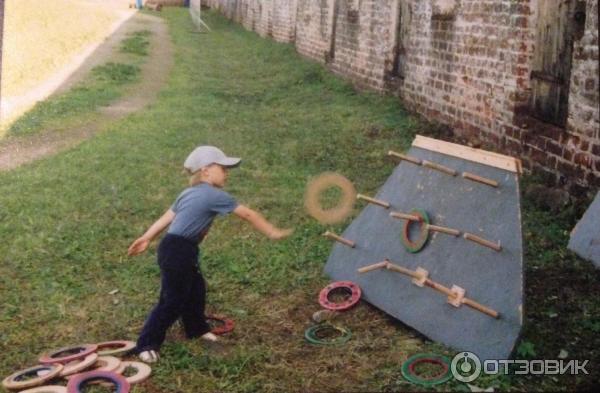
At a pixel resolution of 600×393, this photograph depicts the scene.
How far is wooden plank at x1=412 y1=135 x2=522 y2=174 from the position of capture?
4.57 meters

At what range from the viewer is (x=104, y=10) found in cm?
3716

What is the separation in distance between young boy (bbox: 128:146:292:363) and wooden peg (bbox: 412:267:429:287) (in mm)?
966

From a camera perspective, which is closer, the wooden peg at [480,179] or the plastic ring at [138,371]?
the plastic ring at [138,371]

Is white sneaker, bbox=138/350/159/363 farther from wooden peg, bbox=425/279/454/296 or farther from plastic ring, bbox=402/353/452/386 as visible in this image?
wooden peg, bbox=425/279/454/296

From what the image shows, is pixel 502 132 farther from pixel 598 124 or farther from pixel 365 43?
pixel 365 43

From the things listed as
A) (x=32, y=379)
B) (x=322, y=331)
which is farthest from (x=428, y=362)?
(x=32, y=379)

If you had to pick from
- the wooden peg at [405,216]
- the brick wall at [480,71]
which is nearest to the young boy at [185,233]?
the wooden peg at [405,216]

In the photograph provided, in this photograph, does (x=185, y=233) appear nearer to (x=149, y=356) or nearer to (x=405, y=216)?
(x=149, y=356)

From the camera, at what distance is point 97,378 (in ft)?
14.5

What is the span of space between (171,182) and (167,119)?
12.4 feet

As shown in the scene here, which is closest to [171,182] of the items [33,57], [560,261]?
[560,261]

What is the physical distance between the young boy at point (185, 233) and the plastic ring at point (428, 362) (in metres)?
1.17

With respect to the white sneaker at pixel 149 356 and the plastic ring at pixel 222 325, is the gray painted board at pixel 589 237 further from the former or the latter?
the white sneaker at pixel 149 356

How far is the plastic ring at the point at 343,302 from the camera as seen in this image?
5266 mm
